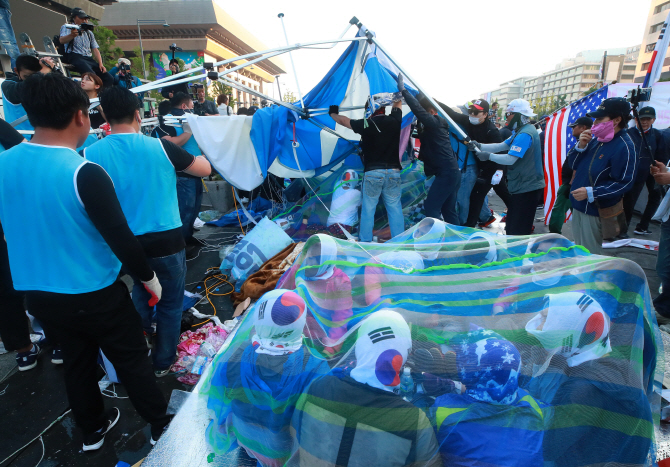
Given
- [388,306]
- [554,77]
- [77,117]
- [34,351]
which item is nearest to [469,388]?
[388,306]

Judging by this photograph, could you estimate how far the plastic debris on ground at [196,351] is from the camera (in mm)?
2443

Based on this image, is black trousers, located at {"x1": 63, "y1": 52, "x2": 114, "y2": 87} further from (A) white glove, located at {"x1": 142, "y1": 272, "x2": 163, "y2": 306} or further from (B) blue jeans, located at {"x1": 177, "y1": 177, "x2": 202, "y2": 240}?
(A) white glove, located at {"x1": 142, "y1": 272, "x2": 163, "y2": 306}

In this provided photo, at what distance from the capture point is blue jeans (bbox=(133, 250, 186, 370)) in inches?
87.6

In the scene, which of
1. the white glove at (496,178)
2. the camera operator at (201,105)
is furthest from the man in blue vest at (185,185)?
the white glove at (496,178)

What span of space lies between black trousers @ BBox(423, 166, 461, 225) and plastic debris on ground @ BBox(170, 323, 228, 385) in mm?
2898

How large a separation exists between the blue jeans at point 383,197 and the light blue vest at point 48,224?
9.99 feet

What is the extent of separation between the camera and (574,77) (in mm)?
83938

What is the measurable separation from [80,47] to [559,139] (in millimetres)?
7872

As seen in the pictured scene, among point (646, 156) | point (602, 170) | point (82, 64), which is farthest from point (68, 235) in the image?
point (646, 156)

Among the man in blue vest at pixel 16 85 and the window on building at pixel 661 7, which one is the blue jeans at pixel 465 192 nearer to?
the man in blue vest at pixel 16 85

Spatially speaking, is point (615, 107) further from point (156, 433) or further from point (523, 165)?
point (156, 433)

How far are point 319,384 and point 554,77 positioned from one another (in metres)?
118

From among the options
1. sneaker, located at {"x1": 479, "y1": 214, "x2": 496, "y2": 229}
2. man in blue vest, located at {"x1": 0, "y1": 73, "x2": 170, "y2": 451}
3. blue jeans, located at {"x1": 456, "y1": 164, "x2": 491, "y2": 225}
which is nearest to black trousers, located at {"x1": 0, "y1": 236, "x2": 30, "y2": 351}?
man in blue vest, located at {"x1": 0, "y1": 73, "x2": 170, "y2": 451}

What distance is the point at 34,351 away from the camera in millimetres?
2613
